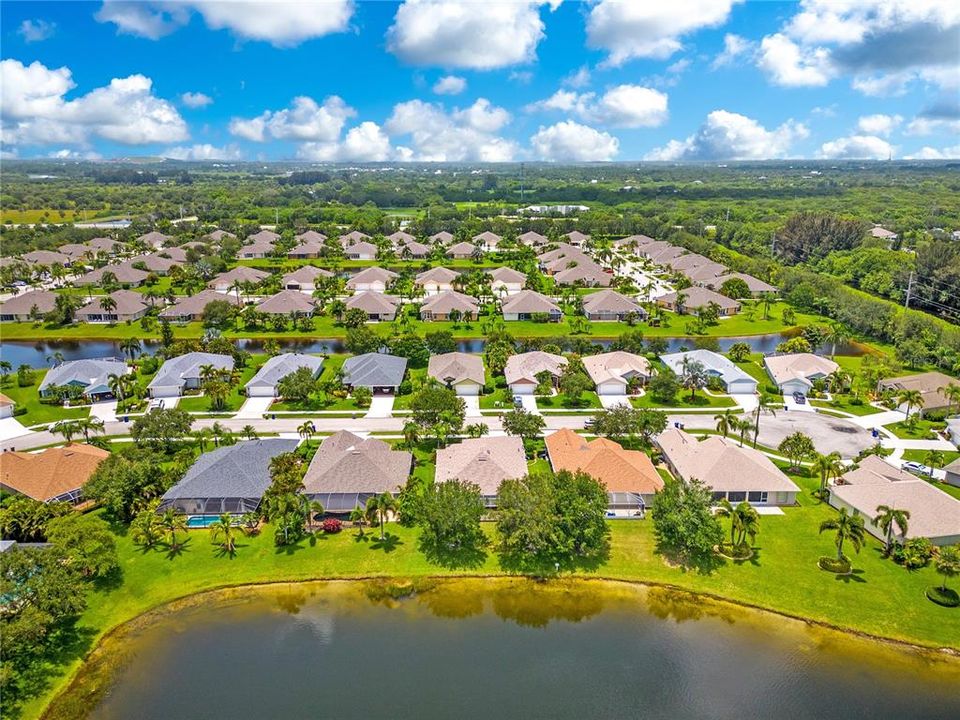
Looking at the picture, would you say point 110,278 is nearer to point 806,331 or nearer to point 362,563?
point 362,563

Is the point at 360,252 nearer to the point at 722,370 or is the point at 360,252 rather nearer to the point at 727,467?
the point at 722,370

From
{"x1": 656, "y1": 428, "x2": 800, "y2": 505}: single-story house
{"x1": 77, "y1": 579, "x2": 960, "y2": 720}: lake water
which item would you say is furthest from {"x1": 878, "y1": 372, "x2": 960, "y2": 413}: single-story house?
{"x1": 77, "y1": 579, "x2": 960, "y2": 720}: lake water

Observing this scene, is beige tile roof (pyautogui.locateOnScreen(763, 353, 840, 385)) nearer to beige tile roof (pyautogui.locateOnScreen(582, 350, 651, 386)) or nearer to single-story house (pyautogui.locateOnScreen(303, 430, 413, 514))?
beige tile roof (pyautogui.locateOnScreen(582, 350, 651, 386))

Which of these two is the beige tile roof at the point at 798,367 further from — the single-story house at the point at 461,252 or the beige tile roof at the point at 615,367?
the single-story house at the point at 461,252

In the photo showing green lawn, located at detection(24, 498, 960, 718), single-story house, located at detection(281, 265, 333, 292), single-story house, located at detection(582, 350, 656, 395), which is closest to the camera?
green lawn, located at detection(24, 498, 960, 718)

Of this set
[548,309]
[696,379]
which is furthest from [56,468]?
[548,309]

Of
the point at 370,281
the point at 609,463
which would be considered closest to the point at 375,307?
the point at 370,281
